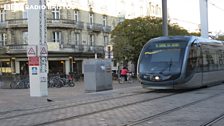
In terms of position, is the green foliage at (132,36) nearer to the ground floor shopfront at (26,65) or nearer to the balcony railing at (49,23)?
the balcony railing at (49,23)

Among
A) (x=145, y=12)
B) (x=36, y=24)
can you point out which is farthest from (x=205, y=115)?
(x=145, y=12)

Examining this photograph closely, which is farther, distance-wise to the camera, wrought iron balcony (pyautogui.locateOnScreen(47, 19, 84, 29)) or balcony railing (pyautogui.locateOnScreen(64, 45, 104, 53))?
balcony railing (pyautogui.locateOnScreen(64, 45, 104, 53))

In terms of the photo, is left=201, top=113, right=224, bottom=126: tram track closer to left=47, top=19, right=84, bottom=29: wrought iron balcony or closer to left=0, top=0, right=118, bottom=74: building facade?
left=0, top=0, right=118, bottom=74: building facade

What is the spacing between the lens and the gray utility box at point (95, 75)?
80.0 ft

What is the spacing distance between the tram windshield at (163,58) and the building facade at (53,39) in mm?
34985

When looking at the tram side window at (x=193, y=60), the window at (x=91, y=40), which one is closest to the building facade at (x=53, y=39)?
the window at (x=91, y=40)

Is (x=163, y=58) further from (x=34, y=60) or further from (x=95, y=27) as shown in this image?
(x=95, y=27)

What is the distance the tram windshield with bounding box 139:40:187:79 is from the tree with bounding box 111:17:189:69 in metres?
23.8

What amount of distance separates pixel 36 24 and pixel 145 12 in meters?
56.1

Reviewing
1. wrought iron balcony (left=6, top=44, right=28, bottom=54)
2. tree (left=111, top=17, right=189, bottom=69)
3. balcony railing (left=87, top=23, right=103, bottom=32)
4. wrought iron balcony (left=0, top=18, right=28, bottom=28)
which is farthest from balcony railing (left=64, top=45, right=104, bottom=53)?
tree (left=111, top=17, right=189, bottom=69)

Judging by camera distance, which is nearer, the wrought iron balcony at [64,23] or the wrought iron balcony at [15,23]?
the wrought iron balcony at [15,23]

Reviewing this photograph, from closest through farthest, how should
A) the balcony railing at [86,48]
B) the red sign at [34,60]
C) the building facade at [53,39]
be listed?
the red sign at [34,60] < the building facade at [53,39] < the balcony railing at [86,48]

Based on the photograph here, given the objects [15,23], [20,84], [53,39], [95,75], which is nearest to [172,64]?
[95,75]

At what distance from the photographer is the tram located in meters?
21.0
